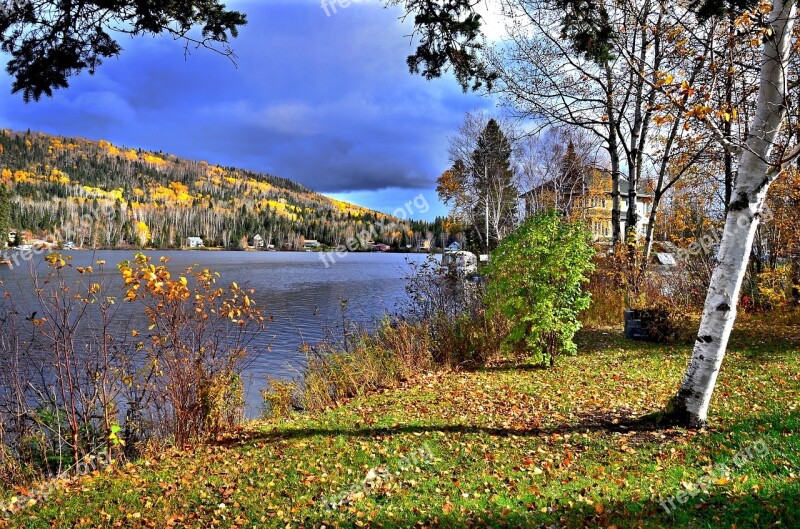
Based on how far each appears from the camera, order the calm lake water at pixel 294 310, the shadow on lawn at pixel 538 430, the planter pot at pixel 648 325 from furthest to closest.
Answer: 1. the calm lake water at pixel 294 310
2. the planter pot at pixel 648 325
3. the shadow on lawn at pixel 538 430

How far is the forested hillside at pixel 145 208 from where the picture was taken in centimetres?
9138

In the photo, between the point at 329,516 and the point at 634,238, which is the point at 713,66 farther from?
the point at 634,238

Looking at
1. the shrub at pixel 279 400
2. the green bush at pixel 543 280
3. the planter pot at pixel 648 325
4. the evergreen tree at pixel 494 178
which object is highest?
the evergreen tree at pixel 494 178

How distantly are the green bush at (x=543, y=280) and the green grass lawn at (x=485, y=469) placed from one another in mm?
1541

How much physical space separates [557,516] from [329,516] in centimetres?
200

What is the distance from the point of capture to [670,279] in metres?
14.6

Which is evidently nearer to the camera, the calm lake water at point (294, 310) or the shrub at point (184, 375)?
the shrub at point (184, 375)

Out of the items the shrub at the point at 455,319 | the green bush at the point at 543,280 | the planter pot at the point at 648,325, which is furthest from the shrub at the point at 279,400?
the planter pot at the point at 648,325

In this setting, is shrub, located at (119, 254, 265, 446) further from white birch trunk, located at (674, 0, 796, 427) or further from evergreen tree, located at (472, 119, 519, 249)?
evergreen tree, located at (472, 119, 519, 249)

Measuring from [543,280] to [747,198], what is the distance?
4.27 m

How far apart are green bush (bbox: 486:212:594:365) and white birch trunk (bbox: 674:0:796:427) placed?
3602 millimetres

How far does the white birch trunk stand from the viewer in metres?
4.99

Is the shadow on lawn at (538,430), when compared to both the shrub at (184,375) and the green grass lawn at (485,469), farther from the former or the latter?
the shrub at (184,375)

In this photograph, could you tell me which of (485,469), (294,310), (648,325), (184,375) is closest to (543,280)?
(648,325)
